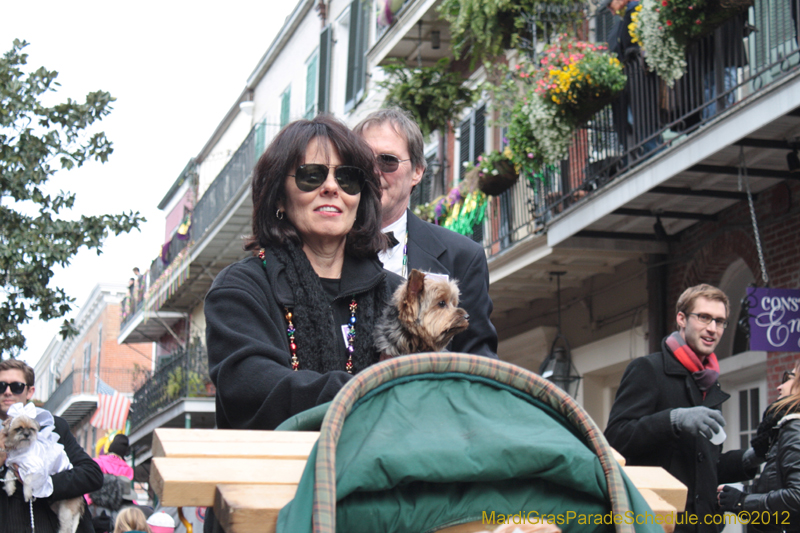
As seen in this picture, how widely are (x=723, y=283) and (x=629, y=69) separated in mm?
2712

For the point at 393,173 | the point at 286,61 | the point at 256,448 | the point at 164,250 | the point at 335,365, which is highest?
the point at 286,61

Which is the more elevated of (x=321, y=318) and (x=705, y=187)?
(x=705, y=187)

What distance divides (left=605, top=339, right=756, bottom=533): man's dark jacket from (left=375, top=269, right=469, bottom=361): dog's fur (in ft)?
6.58

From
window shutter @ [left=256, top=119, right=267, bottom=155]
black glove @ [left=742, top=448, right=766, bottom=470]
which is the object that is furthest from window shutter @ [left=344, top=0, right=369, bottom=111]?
black glove @ [left=742, top=448, right=766, bottom=470]

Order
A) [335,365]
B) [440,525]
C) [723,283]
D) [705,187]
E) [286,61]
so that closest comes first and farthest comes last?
[440,525], [335,365], [705,187], [723,283], [286,61]

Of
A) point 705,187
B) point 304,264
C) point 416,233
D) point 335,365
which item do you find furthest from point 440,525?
point 705,187

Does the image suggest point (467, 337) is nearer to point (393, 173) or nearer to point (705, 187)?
point (393, 173)

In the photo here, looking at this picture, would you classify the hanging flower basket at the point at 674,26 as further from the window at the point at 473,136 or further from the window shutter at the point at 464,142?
the window shutter at the point at 464,142

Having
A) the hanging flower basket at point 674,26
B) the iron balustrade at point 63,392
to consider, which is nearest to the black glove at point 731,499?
the hanging flower basket at point 674,26

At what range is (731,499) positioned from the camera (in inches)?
201

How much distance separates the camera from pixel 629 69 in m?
10.8

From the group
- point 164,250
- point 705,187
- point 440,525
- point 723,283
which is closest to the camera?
point 440,525

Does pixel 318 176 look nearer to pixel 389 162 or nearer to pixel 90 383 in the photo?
pixel 389 162

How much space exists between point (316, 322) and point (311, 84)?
2366 centimetres
